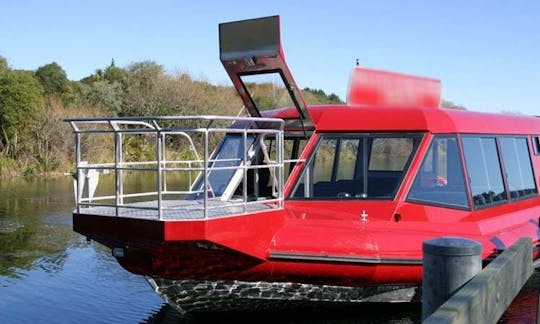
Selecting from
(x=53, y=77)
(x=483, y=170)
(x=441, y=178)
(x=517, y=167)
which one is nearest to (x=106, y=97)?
(x=53, y=77)

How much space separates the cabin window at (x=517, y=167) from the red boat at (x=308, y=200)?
6 cm

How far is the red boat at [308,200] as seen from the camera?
22.2ft

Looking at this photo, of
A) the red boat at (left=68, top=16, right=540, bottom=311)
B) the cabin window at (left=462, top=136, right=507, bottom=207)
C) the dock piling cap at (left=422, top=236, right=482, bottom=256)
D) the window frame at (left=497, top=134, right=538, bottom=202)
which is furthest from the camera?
the window frame at (left=497, top=134, right=538, bottom=202)

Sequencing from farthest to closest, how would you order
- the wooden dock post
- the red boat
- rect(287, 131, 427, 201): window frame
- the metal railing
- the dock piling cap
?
1. rect(287, 131, 427, 201): window frame
2. the red boat
3. the metal railing
4. the dock piling cap
5. the wooden dock post

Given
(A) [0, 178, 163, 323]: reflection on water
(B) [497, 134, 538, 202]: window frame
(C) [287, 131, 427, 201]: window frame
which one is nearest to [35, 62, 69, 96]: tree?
(A) [0, 178, 163, 323]: reflection on water

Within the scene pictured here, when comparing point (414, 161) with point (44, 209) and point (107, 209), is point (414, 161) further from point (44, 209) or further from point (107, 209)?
point (44, 209)

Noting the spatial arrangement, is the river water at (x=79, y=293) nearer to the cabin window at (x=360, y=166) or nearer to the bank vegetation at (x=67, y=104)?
the cabin window at (x=360, y=166)

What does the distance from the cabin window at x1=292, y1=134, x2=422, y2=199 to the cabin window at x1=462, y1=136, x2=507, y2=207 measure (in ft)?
3.04

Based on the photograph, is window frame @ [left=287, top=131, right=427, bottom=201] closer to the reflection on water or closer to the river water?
the river water

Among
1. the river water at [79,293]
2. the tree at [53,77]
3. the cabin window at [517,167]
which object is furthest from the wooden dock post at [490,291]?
the tree at [53,77]

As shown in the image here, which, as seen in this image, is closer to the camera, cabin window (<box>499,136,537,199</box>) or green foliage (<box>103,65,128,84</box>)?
cabin window (<box>499,136,537,199</box>)

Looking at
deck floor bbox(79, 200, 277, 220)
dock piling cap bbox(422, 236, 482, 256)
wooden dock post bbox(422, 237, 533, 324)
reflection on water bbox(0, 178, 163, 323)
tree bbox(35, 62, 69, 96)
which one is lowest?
reflection on water bbox(0, 178, 163, 323)

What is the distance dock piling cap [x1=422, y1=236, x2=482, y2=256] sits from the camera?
152 inches

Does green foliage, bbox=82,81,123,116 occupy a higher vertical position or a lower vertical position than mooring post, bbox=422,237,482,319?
higher
